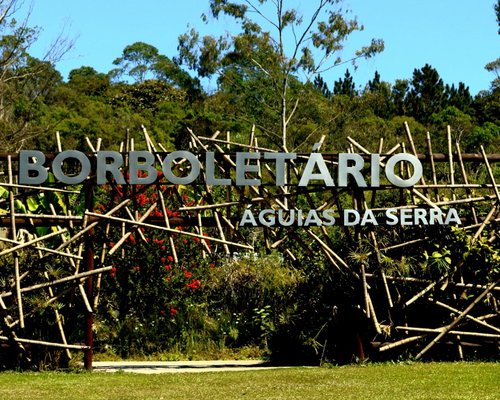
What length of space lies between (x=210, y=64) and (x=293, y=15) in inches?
149

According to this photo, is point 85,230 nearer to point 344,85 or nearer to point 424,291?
point 424,291

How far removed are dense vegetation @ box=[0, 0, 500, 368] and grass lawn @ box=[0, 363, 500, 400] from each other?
4.00 ft

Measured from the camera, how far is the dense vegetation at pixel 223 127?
14656 millimetres

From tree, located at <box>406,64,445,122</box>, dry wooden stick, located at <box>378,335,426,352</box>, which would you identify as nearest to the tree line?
tree, located at <box>406,64,445,122</box>

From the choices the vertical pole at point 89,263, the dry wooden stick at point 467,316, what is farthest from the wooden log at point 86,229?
the dry wooden stick at point 467,316

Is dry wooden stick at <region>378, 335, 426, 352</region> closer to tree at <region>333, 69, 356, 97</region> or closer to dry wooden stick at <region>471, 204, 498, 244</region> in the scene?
dry wooden stick at <region>471, 204, 498, 244</region>

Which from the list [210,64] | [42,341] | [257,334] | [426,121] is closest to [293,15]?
[210,64]

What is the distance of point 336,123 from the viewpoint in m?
43.3

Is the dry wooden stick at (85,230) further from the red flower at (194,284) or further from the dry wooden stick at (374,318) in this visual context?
the dry wooden stick at (374,318)

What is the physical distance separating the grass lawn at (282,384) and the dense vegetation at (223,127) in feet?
4.00

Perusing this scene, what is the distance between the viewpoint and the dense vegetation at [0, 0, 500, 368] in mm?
14656

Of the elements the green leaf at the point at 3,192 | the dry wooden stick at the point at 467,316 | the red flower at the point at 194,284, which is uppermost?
the green leaf at the point at 3,192

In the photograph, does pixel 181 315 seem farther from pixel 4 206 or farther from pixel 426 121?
pixel 426 121

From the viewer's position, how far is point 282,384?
11141mm
